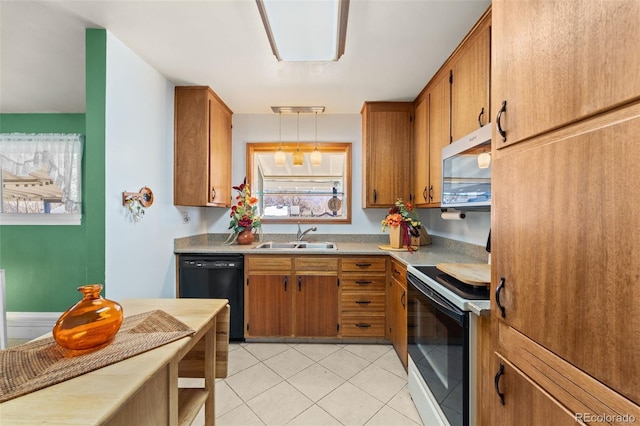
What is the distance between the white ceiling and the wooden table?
1.72 meters

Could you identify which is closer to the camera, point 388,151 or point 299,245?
point 388,151

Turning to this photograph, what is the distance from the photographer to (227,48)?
1916mm

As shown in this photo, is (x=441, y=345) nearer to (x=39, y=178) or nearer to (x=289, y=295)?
(x=289, y=295)

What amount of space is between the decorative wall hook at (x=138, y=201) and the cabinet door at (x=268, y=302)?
112 cm

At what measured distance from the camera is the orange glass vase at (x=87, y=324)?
806mm

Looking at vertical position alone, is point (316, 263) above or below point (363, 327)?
above

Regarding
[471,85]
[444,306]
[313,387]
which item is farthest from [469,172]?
[313,387]

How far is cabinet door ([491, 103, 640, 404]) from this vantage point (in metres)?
0.53

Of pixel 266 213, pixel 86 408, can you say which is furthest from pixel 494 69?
pixel 266 213

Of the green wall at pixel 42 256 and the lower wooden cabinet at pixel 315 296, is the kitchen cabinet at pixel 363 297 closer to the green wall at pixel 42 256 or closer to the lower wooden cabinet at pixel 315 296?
the lower wooden cabinet at pixel 315 296

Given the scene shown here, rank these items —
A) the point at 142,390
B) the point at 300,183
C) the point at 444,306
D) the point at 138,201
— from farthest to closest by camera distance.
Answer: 1. the point at 300,183
2. the point at 138,201
3. the point at 444,306
4. the point at 142,390

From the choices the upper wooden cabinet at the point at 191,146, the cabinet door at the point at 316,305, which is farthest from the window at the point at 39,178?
the cabinet door at the point at 316,305

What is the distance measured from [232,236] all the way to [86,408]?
2657 mm

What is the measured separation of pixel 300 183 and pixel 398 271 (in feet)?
5.68
